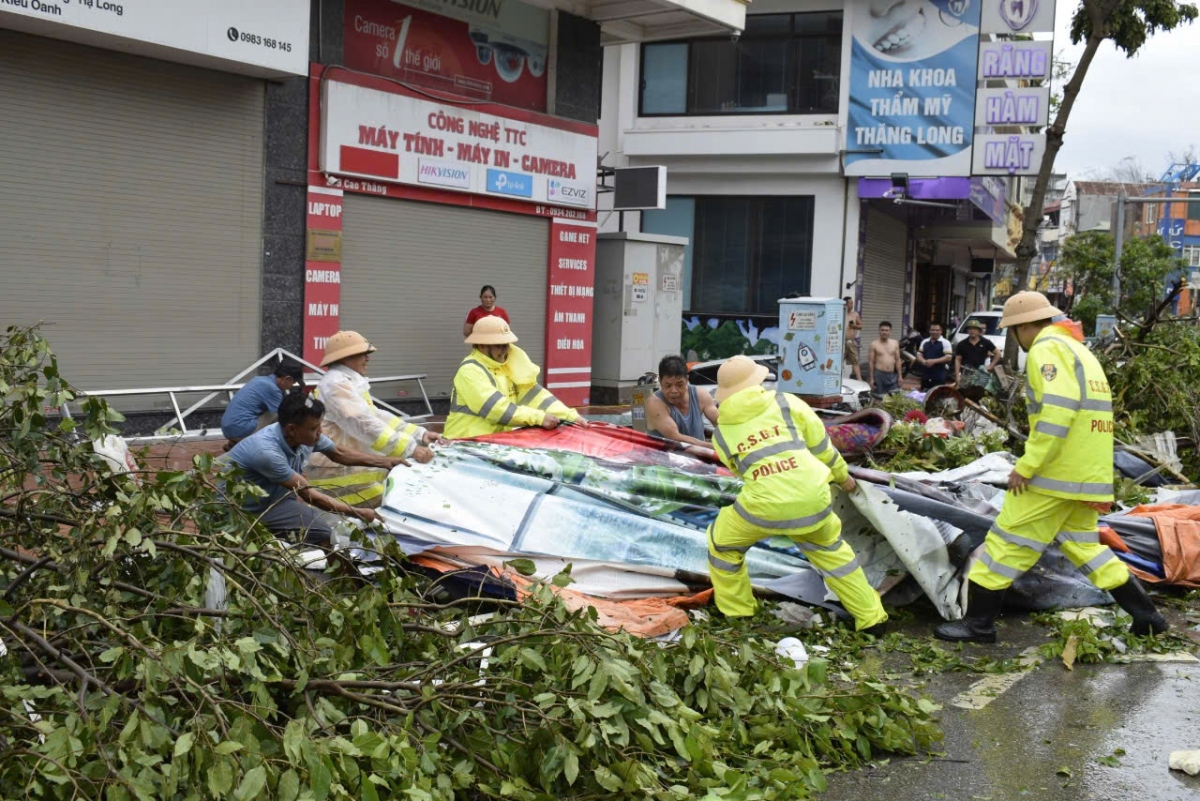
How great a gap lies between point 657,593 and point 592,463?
3.52 ft

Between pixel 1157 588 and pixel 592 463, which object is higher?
pixel 592 463

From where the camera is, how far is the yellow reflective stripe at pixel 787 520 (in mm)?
6121

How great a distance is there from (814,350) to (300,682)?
14.6 metres

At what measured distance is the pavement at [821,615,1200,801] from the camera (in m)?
4.47

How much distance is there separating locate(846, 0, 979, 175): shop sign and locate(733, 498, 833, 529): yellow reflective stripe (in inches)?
666

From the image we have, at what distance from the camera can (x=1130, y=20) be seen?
19984 mm

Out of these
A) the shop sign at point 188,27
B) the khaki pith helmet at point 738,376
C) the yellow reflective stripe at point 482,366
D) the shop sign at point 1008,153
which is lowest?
the yellow reflective stripe at point 482,366

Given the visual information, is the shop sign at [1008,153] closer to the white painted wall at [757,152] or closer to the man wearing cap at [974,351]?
the white painted wall at [757,152]

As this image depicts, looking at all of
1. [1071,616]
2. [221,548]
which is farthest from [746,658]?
[1071,616]

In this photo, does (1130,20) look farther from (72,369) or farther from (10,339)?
(10,339)

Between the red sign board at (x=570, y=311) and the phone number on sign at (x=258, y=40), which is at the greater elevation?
the phone number on sign at (x=258, y=40)

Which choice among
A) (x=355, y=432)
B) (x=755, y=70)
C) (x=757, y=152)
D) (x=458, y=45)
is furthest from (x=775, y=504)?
(x=755, y=70)

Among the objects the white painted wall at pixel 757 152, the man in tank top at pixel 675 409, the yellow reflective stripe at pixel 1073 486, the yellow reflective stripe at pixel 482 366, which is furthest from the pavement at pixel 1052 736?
the white painted wall at pixel 757 152

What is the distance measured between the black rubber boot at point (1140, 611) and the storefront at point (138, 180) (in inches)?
324
